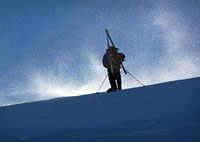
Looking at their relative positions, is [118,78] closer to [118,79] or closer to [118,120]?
[118,79]

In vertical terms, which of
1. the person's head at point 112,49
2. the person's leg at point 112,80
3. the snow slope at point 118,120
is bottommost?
the snow slope at point 118,120

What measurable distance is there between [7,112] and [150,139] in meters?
3.60

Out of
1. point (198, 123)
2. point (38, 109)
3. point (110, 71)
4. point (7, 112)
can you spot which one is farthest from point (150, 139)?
point (110, 71)

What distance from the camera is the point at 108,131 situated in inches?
120

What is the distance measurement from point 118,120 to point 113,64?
8.26 metres

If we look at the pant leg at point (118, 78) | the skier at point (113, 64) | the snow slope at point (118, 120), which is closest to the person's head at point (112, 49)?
the skier at point (113, 64)

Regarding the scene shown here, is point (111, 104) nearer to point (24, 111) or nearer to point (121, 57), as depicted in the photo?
point (24, 111)

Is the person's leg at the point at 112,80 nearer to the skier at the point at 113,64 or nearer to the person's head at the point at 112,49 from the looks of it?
the skier at the point at 113,64

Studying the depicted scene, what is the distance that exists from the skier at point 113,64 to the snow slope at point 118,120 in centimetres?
640

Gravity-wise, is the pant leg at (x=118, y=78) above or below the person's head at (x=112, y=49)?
below

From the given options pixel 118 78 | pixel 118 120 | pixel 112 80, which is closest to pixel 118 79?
pixel 118 78

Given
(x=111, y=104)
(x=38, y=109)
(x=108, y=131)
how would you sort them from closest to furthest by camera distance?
(x=108, y=131), (x=111, y=104), (x=38, y=109)

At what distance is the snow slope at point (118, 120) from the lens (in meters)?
2.67

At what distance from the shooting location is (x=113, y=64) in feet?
39.2
